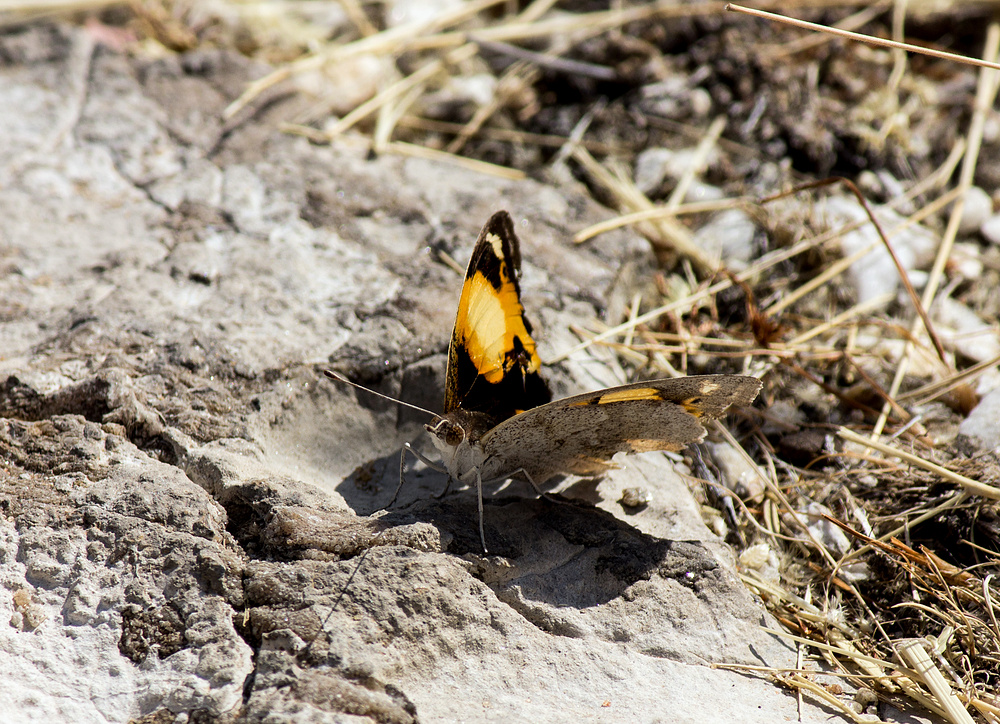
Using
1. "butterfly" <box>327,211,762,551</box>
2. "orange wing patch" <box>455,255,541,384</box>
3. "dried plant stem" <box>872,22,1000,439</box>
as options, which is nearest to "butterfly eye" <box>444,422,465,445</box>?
"butterfly" <box>327,211,762,551</box>

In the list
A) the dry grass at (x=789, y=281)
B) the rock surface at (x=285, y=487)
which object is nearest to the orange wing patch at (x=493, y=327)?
the rock surface at (x=285, y=487)

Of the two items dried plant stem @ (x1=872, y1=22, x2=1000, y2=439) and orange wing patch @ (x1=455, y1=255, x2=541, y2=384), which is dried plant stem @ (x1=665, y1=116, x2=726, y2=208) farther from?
orange wing patch @ (x1=455, y1=255, x2=541, y2=384)

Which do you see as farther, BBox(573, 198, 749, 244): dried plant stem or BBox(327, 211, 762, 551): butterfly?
BBox(573, 198, 749, 244): dried plant stem

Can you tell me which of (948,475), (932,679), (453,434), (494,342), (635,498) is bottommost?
(932,679)

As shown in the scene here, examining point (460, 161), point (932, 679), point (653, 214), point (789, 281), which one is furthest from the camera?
point (460, 161)

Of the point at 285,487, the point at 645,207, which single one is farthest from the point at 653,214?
the point at 285,487

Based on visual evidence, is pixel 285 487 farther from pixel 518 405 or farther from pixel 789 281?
pixel 789 281

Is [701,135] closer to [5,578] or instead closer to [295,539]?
[295,539]
